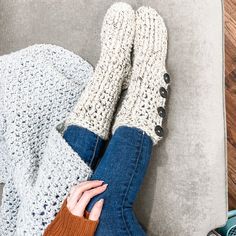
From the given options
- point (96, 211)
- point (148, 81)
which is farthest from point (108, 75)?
point (96, 211)

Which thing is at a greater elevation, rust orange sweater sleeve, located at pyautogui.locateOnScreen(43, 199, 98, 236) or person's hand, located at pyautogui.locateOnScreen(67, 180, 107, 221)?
person's hand, located at pyautogui.locateOnScreen(67, 180, 107, 221)

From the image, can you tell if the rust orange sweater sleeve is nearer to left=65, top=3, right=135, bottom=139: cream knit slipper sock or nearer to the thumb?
the thumb

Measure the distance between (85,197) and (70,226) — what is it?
0.06 metres

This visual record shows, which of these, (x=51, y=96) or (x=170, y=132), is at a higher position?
(x=170, y=132)

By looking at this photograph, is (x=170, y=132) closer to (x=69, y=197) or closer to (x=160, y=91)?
(x=160, y=91)

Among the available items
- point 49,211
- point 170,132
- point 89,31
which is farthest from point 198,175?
point 89,31

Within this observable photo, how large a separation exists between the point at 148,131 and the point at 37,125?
0.27m

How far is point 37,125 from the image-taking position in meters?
0.95

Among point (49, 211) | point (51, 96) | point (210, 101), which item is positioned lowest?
point (49, 211)

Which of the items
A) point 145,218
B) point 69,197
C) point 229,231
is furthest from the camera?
point 229,231

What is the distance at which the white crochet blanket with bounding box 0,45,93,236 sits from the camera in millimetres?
879

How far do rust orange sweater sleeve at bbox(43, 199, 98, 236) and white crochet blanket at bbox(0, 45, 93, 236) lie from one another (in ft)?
0.30

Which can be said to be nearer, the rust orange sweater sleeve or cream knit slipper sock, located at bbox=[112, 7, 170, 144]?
the rust orange sweater sleeve

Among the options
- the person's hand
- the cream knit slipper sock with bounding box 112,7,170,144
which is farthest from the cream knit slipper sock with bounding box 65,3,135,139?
the person's hand
